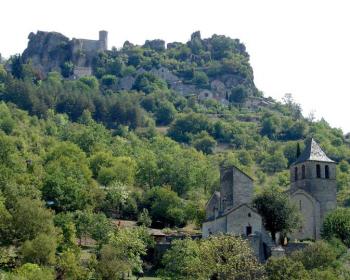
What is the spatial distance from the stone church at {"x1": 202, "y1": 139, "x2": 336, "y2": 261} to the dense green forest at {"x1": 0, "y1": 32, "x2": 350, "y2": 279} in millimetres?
3579

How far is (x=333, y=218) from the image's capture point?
58781 mm

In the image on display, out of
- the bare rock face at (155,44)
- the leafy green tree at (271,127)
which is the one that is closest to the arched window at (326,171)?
the leafy green tree at (271,127)

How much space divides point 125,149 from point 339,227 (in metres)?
41.5

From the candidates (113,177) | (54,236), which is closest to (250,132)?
(113,177)

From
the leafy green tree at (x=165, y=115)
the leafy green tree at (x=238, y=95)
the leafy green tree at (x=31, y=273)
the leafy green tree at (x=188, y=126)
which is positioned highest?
the leafy green tree at (x=238, y=95)

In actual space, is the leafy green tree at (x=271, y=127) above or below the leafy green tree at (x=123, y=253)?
above

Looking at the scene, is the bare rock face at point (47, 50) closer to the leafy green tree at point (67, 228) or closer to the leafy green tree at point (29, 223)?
the leafy green tree at point (67, 228)

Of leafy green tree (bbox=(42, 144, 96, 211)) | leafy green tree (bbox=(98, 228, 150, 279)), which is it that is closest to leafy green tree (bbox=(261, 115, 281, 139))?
leafy green tree (bbox=(42, 144, 96, 211))

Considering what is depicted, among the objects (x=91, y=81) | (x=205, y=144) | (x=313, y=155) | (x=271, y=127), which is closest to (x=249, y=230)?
(x=313, y=155)

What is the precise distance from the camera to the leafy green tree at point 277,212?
58.0 m

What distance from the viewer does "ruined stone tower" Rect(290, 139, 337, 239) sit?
6181 centimetres

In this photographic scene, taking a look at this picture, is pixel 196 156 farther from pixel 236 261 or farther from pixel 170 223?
pixel 236 261

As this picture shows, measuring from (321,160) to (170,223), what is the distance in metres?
14.5

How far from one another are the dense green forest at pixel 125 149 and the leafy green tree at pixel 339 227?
752 centimetres
